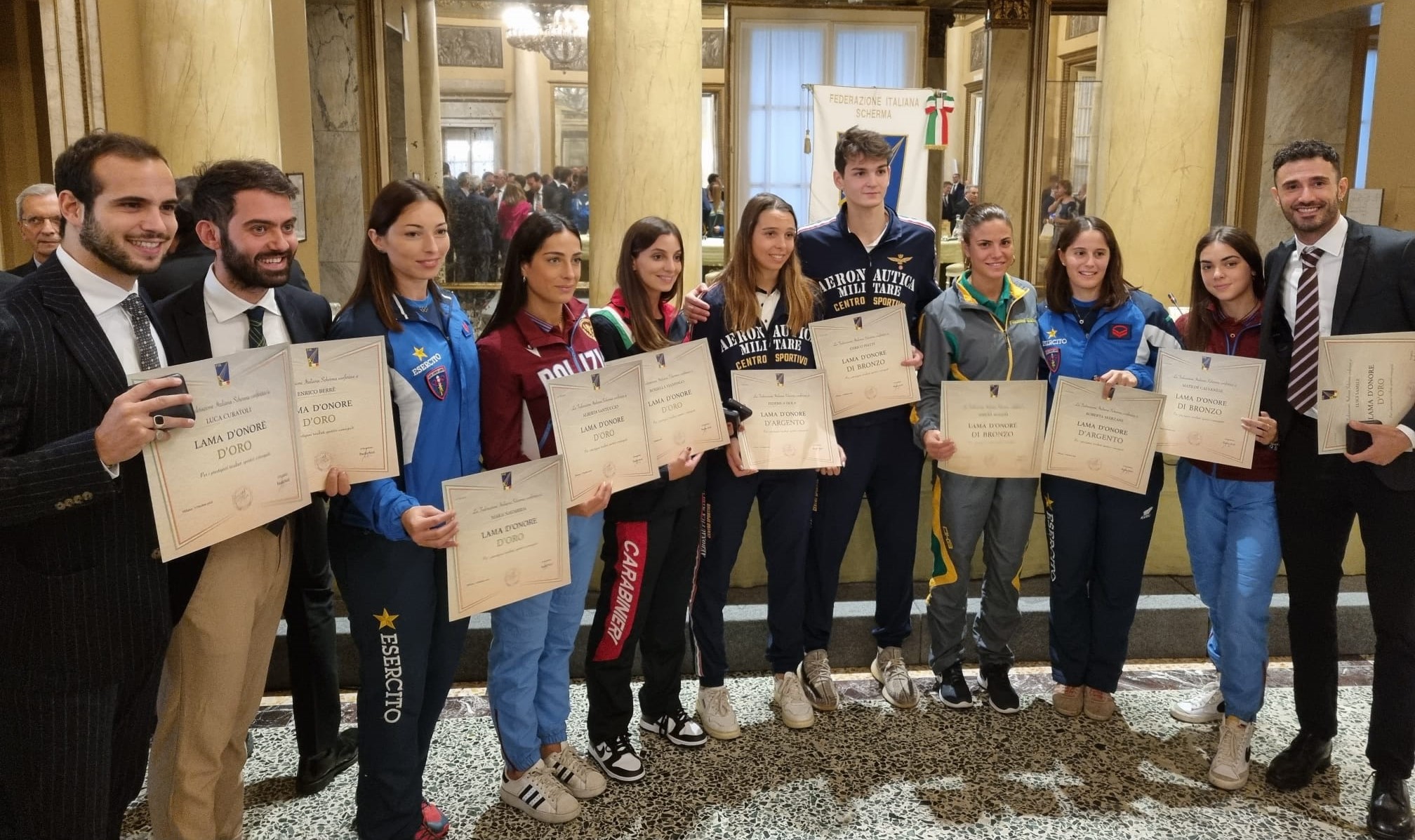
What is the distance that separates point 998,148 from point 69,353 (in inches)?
344

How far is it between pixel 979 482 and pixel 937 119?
440 centimetres

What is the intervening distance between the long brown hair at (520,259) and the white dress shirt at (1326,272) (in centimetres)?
211

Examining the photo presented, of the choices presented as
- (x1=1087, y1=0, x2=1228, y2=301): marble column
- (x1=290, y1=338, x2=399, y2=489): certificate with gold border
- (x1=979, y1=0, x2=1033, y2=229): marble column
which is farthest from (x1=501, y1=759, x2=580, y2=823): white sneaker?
(x1=979, y1=0, x2=1033, y2=229): marble column

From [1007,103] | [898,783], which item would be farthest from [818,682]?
[1007,103]

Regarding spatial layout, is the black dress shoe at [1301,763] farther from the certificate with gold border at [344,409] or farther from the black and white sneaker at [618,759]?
the certificate with gold border at [344,409]

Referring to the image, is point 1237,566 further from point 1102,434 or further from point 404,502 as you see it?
point 404,502

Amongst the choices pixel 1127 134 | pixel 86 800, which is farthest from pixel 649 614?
pixel 1127 134

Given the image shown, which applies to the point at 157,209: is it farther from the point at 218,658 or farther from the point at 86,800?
the point at 86,800

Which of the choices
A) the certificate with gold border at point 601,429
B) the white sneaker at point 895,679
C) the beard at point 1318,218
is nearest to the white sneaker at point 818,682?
the white sneaker at point 895,679

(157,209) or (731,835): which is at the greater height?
(157,209)

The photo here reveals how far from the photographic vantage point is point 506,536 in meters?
2.47

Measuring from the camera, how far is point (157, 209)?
6.42ft

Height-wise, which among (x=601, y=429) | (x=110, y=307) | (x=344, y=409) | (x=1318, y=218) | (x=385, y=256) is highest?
(x=1318, y=218)

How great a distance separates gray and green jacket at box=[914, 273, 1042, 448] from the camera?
329 centimetres
